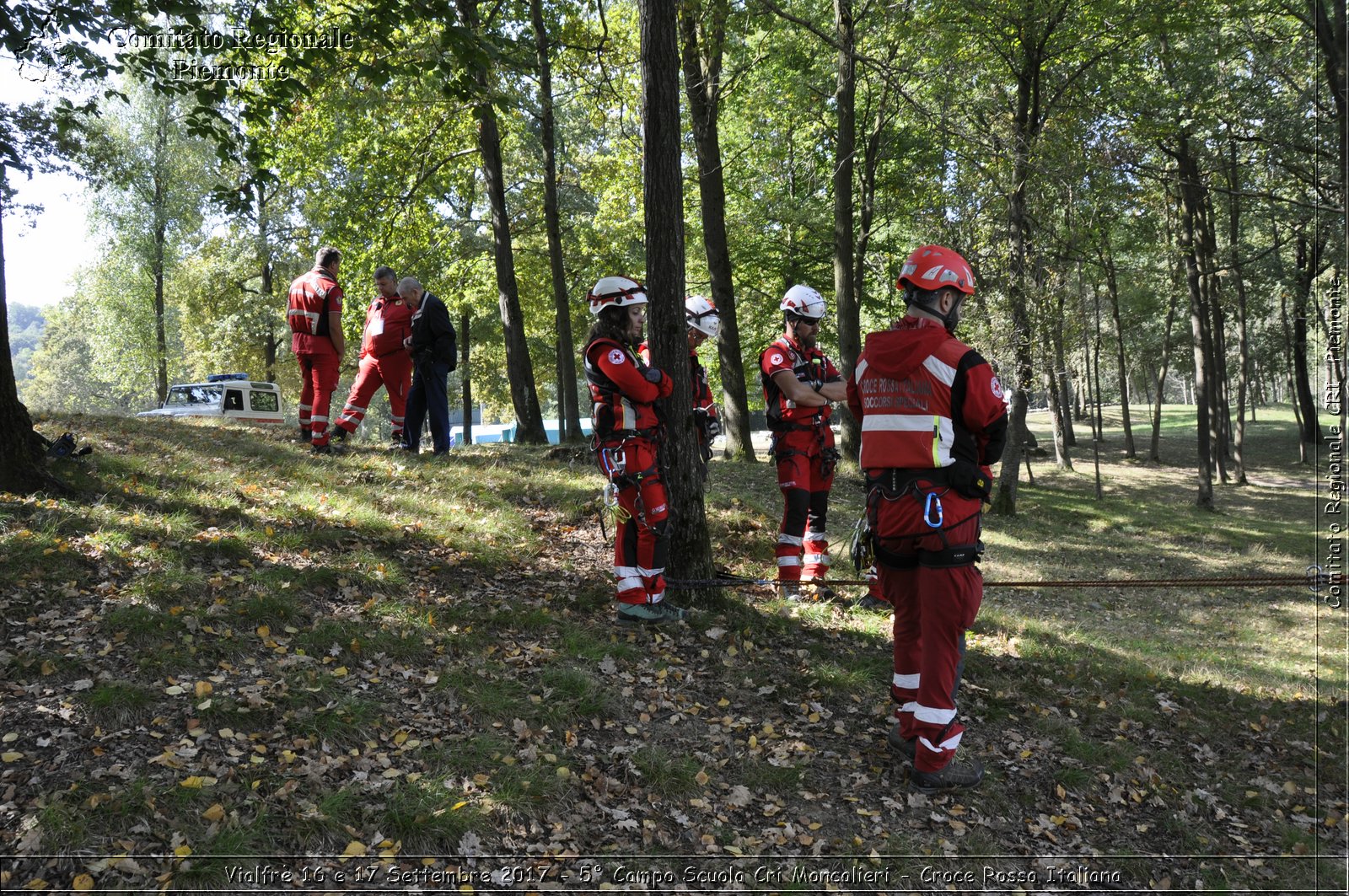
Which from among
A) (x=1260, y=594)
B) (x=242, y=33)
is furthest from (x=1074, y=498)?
(x=242, y=33)

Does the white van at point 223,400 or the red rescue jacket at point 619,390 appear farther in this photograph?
the white van at point 223,400

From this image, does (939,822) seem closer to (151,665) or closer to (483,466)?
(151,665)

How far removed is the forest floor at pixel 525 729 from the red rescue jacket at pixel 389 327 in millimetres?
2850

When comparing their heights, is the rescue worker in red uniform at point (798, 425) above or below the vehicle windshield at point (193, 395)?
below

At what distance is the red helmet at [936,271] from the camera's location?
187 inches

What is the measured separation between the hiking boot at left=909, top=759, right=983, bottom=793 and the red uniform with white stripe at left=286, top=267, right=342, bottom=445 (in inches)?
335

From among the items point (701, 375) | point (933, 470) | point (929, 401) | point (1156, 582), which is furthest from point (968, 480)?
point (701, 375)

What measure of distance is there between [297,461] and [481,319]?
21.7m

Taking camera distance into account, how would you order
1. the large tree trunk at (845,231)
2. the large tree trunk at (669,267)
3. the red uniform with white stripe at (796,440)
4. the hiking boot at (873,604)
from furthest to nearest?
the large tree trunk at (845,231) → the hiking boot at (873,604) → the red uniform with white stripe at (796,440) → the large tree trunk at (669,267)

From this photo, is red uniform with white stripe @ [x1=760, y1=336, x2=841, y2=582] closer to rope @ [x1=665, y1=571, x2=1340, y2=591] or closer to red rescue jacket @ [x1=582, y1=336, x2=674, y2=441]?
rope @ [x1=665, y1=571, x2=1340, y2=591]

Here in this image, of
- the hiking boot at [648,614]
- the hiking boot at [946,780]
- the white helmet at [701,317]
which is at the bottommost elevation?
the hiking boot at [946,780]

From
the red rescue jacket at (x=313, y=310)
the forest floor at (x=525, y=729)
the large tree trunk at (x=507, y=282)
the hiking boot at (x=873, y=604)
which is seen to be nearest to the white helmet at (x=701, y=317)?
the forest floor at (x=525, y=729)

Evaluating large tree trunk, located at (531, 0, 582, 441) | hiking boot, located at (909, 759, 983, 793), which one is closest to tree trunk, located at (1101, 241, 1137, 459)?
large tree trunk, located at (531, 0, 582, 441)

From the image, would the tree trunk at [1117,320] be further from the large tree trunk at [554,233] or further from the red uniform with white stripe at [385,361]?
the red uniform with white stripe at [385,361]
